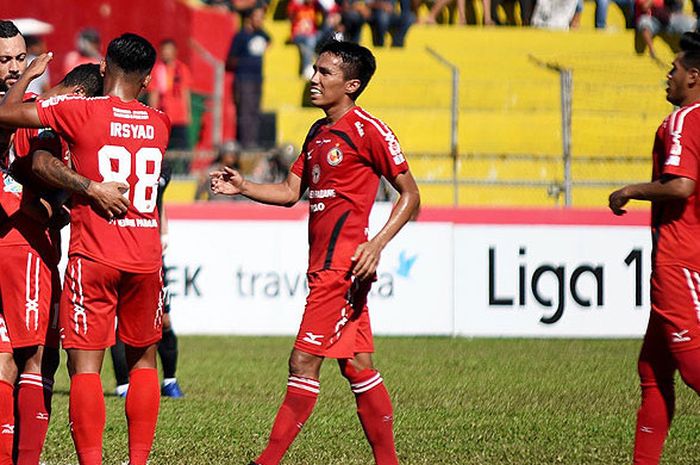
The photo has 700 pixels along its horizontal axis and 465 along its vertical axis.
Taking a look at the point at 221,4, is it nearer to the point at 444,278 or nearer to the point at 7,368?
the point at 444,278

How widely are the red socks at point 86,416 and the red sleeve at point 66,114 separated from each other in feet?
3.98

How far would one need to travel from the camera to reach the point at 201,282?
15.1m

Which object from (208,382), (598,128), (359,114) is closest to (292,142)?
(598,128)

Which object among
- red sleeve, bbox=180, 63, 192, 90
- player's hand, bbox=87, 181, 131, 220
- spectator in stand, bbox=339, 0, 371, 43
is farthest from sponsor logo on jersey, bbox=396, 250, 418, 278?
player's hand, bbox=87, 181, 131, 220

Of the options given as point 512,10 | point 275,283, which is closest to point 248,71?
point 512,10

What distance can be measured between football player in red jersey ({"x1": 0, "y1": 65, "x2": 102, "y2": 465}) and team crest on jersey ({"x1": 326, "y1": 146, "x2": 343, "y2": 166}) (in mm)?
1296

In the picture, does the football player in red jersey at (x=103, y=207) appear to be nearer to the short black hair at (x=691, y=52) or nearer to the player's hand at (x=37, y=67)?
the player's hand at (x=37, y=67)

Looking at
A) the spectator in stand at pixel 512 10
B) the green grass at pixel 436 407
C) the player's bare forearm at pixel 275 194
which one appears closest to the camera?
the player's bare forearm at pixel 275 194

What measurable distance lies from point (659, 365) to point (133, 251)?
109 inches

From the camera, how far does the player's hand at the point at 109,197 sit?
6477 mm

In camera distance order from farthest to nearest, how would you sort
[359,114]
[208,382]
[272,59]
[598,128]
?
[272,59] < [598,128] < [208,382] < [359,114]

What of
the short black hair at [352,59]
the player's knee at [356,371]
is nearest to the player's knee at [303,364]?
the player's knee at [356,371]

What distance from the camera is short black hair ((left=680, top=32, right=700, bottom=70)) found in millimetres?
6922

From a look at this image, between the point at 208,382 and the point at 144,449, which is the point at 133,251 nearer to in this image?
the point at 144,449
